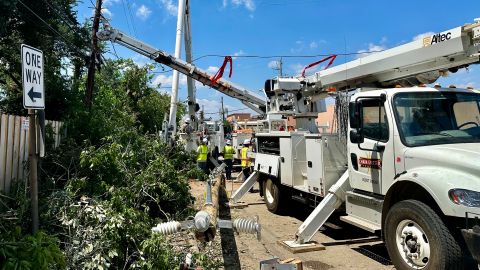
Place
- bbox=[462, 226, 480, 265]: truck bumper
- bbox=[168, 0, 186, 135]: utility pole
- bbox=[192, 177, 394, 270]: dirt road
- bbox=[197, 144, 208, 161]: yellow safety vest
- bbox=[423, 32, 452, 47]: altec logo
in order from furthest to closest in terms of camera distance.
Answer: bbox=[168, 0, 186, 135]: utility pole
bbox=[197, 144, 208, 161]: yellow safety vest
bbox=[192, 177, 394, 270]: dirt road
bbox=[423, 32, 452, 47]: altec logo
bbox=[462, 226, 480, 265]: truck bumper

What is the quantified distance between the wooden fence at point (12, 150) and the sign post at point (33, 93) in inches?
65.6

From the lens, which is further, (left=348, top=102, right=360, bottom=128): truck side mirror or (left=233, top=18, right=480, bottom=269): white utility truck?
(left=348, top=102, right=360, bottom=128): truck side mirror

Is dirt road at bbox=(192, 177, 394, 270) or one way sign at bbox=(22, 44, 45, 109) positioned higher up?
one way sign at bbox=(22, 44, 45, 109)

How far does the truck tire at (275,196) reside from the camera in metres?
10.5

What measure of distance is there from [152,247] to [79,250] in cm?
80

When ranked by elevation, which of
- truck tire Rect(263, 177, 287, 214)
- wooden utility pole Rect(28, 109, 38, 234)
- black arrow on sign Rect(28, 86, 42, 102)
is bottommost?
truck tire Rect(263, 177, 287, 214)

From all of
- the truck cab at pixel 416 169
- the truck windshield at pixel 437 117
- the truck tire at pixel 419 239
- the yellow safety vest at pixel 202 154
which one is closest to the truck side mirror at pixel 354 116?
the truck cab at pixel 416 169

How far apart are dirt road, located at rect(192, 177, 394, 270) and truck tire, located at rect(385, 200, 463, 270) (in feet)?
2.93

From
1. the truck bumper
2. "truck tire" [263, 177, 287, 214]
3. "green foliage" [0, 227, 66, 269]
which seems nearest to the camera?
"green foliage" [0, 227, 66, 269]

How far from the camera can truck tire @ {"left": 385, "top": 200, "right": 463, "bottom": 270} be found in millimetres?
4863

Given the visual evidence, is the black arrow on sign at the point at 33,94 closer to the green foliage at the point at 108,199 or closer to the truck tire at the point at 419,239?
the green foliage at the point at 108,199

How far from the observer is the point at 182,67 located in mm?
19750

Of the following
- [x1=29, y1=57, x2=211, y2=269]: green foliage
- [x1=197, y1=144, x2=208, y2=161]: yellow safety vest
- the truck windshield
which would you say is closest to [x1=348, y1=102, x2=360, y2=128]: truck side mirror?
the truck windshield

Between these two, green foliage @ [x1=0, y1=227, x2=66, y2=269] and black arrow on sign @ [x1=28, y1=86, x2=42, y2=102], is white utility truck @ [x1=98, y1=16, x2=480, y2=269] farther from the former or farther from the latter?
black arrow on sign @ [x1=28, y1=86, x2=42, y2=102]
